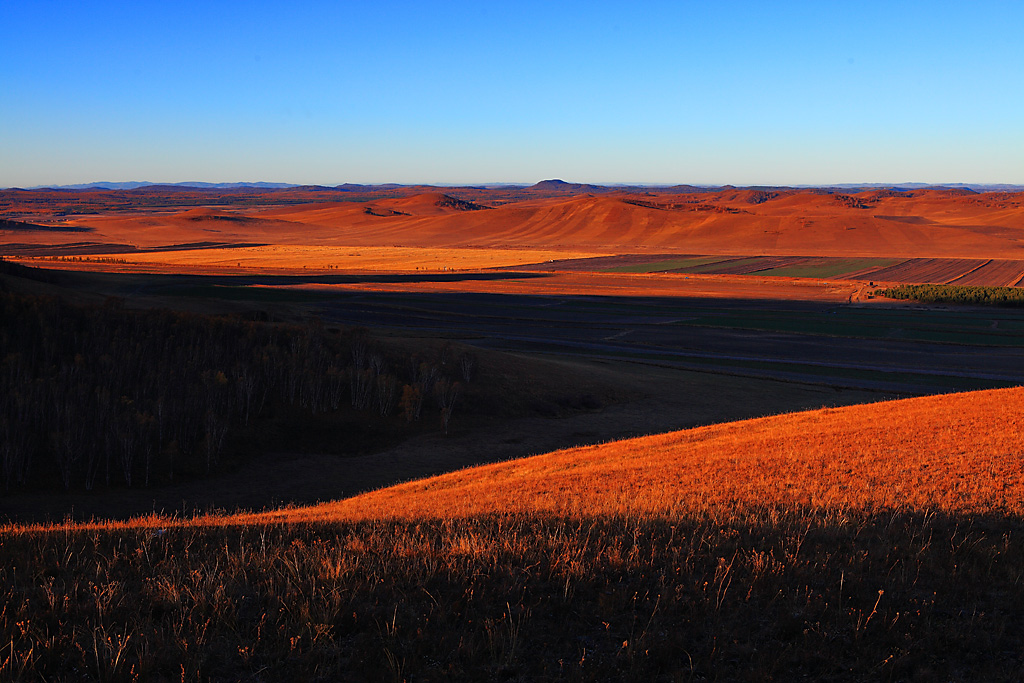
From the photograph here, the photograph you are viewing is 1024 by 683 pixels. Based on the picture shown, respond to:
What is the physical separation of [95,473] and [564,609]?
2612cm

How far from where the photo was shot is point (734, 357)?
5947 cm

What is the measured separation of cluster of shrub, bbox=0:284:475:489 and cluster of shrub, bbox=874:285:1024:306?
229 feet

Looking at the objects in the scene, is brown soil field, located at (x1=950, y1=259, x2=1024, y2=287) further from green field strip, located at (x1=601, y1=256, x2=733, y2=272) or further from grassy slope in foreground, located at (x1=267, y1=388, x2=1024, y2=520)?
grassy slope in foreground, located at (x1=267, y1=388, x2=1024, y2=520)

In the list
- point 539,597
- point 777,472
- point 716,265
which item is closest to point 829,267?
point 716,265

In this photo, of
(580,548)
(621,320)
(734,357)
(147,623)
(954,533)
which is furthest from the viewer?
(621,320)

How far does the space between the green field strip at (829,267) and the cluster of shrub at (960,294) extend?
27.0 m

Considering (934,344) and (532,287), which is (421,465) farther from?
(532,287)

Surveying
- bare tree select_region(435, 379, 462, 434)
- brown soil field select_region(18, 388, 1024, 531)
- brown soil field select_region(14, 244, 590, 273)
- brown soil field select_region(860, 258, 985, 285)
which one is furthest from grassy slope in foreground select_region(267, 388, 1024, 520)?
brown soil field select_region(14, 244, 590, 273)

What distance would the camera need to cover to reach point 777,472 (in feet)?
57.2

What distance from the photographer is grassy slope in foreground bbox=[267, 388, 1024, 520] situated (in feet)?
42.5

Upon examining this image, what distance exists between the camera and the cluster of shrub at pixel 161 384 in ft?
93.1

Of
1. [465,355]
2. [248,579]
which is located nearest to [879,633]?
[248,579]

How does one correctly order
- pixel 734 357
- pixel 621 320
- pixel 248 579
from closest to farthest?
pixel 248 579 < pixel 734 357 < pixel 621 320

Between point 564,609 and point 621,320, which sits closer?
point 564,609
